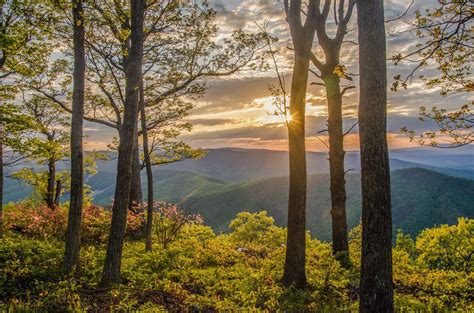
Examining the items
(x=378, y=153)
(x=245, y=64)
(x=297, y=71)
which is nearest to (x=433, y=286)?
(x=378, y=153)

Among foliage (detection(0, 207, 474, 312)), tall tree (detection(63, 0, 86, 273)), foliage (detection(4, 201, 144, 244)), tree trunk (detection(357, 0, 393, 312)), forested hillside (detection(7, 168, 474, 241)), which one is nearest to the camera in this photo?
tree trunk (detection(357, 0, 393, 312))

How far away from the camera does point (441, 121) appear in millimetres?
8219

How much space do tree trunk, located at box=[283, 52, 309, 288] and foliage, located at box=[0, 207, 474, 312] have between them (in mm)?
503

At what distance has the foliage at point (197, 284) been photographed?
6617 millimetres

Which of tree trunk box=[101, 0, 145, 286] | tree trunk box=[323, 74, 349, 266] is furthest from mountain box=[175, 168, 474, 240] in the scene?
tree trunk box=[101, 0, 145, 286]

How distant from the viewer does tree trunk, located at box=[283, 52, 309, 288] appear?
8.33 metres

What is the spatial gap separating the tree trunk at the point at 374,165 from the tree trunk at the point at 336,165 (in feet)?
21.3

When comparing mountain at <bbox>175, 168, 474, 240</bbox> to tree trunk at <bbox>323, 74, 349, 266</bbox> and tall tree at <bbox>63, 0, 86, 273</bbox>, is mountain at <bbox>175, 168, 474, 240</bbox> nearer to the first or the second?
tree trunk at <bbox>323, 74, 349, 266</bbox>

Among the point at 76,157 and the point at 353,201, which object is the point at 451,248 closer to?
the point at 76,157

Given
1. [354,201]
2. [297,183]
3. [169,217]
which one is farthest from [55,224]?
[354,201]

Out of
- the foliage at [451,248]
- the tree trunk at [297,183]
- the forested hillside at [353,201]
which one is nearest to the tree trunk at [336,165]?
the tree trunk at [297,183]

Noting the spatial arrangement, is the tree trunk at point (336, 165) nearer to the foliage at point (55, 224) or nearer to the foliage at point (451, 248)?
the foliage at point (451, 248)

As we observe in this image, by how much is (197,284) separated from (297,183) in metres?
3.72

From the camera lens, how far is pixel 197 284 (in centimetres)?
869
